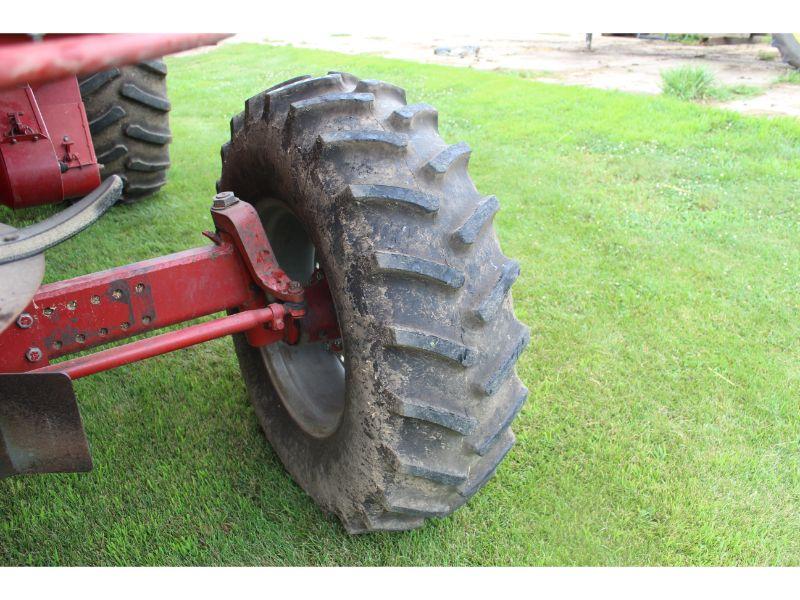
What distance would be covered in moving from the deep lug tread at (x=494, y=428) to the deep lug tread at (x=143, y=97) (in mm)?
2819

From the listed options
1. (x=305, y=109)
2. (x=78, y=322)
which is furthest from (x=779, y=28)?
(x=78, y=322)

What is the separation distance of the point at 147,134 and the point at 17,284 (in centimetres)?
261

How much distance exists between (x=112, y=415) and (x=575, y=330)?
1.92 m

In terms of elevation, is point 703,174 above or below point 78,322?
below

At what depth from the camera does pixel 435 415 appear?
173 centimetres

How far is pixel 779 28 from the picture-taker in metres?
1.59

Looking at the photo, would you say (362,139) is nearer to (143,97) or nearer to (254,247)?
(254,247)

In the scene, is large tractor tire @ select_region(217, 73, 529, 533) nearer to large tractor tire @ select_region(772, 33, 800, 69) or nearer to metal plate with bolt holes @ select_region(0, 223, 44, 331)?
metal plate with bolt holes @ select_region(0, 223, 44, 331)

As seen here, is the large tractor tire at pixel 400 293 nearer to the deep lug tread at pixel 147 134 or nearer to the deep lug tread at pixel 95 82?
the deep lug tread at pixel 95 82

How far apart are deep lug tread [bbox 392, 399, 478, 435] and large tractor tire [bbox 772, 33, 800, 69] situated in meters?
7.43

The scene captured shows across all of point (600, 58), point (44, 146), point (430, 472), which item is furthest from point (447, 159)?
point (600, 58)

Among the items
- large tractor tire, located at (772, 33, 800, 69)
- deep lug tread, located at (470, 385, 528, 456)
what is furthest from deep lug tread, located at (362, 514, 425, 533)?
large tractor tire, located at (772, 33, 800, 69)

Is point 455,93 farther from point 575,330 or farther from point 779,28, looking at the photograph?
point 779,28

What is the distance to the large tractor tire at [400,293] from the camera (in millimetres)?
1715
